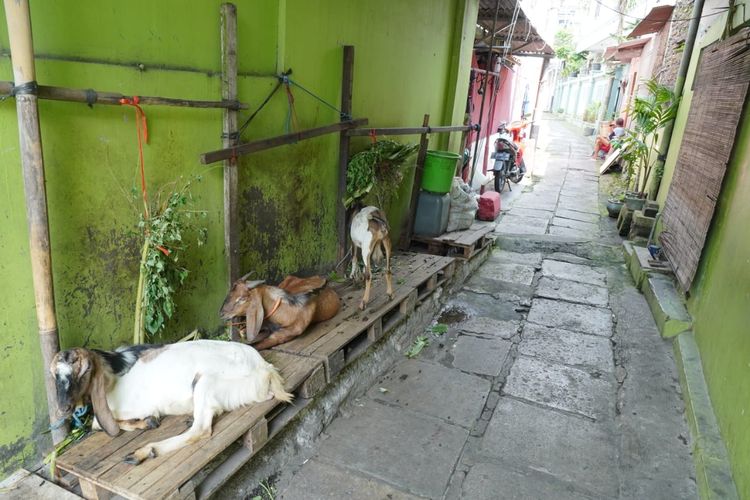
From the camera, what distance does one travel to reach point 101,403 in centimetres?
243

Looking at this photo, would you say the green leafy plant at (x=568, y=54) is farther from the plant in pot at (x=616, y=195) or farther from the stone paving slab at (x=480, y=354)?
the stone paving slab at (x=480, y=354)

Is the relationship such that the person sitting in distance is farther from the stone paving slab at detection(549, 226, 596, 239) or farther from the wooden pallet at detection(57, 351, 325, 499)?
the wooden pallet at detection(57, 351, 325, 499)

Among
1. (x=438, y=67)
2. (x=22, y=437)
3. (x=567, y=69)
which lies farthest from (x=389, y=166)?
(x=567, y=69)

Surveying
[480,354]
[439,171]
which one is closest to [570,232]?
[439,171]

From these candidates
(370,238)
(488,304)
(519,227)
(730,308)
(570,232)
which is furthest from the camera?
(519,227)

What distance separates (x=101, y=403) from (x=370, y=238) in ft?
8.17

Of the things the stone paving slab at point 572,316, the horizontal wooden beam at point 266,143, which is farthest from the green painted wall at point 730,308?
the horizontal wooden beam at point 266,143

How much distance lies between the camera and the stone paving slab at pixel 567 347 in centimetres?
473

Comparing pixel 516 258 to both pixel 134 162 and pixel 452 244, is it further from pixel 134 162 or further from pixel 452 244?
pixel 134 162

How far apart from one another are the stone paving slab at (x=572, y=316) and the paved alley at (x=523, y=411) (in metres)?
0.02

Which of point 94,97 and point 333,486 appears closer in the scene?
point 94,97

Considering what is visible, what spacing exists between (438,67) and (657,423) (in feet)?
17.0

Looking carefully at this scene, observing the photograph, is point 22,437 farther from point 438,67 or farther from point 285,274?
point 438,67

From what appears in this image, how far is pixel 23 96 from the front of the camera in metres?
2.20
